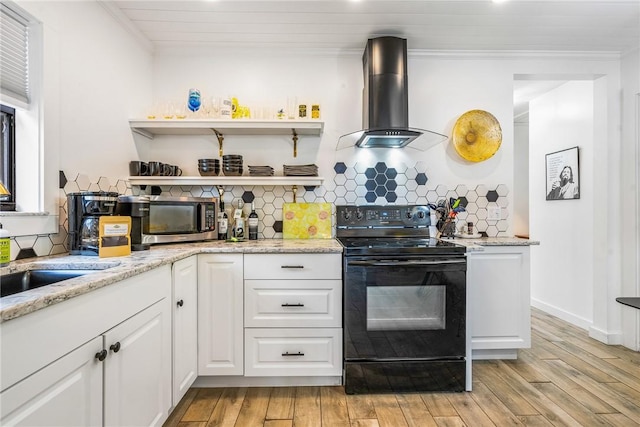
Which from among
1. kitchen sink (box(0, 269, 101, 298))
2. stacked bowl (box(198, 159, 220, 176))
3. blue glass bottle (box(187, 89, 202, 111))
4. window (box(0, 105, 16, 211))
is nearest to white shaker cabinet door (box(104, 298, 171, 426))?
kitchen sink (box(0, 269, 101, 298))

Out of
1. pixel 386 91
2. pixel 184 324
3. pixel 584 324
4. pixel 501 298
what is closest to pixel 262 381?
pixel 184 324

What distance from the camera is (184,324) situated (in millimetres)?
1793

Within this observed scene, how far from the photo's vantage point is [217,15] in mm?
2182

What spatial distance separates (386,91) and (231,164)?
1.25m

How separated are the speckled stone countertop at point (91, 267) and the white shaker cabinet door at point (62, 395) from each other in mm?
177

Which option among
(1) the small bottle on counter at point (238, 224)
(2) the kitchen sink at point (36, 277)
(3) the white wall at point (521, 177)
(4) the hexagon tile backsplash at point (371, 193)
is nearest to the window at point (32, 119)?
(2) the kitchen sink at point (36, 277)

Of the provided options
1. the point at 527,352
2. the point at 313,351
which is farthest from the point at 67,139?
the point at 527,352

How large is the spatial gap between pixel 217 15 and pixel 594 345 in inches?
149

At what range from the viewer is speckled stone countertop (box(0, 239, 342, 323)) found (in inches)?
32.7

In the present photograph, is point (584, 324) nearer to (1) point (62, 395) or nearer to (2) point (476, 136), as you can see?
(2) point (476, 136)

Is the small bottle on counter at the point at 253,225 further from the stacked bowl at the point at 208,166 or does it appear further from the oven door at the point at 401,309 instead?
the oven door at the point at 401,309

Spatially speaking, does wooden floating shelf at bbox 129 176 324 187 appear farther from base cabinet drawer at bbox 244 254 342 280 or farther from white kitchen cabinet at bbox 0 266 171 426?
white kitchen cabinet at bbox 0 266 171 426

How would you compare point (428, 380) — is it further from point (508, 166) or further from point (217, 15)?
point (217, 15)

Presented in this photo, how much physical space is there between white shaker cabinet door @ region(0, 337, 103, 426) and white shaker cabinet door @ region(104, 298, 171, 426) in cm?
6
